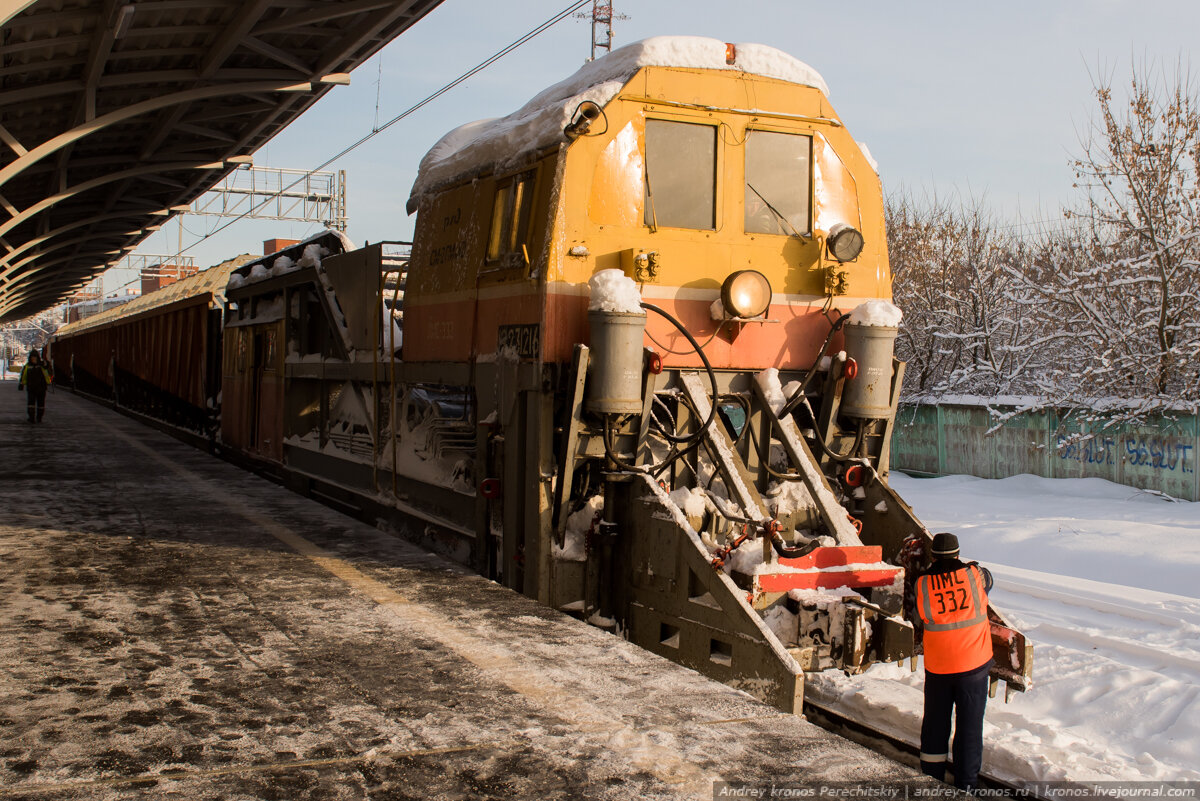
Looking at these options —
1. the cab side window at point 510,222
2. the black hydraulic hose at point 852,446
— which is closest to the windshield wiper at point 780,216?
the black hydraulic hose at point 852,446

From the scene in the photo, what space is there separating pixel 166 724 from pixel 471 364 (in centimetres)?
371

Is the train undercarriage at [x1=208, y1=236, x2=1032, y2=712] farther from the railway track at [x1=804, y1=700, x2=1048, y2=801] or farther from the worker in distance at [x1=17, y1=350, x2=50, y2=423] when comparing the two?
the worker in distance at [x1=17, y1=350, x2=50, y2=423]

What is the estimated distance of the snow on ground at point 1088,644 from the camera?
5.41 metres

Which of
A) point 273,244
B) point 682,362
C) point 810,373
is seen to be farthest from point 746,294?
point 273,244

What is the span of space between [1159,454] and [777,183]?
35.9 feet

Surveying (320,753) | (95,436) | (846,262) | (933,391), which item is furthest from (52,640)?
(933,391)

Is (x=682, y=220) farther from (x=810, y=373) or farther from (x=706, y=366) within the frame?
(x=810, y=373)

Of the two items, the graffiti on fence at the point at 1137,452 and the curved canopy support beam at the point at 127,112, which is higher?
the curved canopy support beam at the point at 127,112

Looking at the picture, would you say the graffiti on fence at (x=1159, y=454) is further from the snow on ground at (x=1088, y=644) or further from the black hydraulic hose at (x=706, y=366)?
the black hydraulic hose at (x=706, y=366)

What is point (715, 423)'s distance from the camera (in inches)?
255

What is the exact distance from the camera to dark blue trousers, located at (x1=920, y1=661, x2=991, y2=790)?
4.55 meters

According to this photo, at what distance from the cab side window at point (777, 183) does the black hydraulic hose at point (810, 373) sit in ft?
2.27

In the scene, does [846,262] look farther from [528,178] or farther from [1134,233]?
[1134,233]

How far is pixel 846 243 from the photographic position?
273 inches
